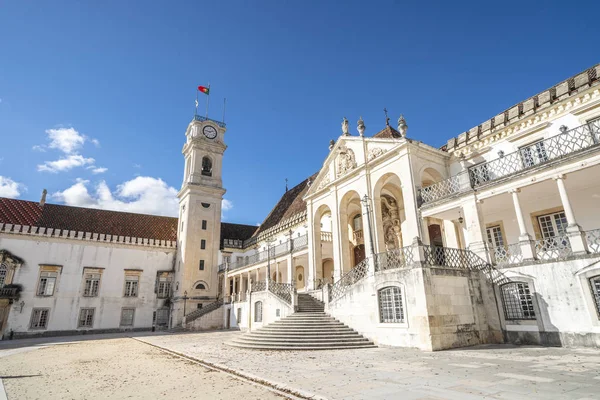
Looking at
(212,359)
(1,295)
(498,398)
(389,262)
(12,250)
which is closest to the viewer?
(498,398)

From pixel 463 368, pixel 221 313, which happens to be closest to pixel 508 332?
pixel 463 368

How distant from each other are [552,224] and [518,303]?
4.32m

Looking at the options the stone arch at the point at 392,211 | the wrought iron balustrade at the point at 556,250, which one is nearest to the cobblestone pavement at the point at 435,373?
the wrought iron balustrade at the point at 556,250

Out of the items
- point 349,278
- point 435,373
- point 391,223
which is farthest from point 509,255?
point 435,373

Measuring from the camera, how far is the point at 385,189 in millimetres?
21344

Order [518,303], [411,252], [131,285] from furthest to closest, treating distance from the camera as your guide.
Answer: [131,285] → [411,252] → [518,303]

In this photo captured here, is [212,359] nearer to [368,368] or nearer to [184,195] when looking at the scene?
[368,368]

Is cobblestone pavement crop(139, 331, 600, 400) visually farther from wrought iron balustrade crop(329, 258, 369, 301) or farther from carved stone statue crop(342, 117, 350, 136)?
carved stone statue crop(342, 117, 350, 136)

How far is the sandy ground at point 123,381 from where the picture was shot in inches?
254

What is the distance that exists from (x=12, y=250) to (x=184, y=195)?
15.6 m

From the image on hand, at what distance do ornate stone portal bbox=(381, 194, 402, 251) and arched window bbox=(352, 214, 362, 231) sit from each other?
219 centimetres

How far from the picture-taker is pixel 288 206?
35.9 metres

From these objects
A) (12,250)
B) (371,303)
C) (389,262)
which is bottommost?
(371,303)

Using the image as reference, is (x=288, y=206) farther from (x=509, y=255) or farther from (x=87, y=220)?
(x=509, y=255)
